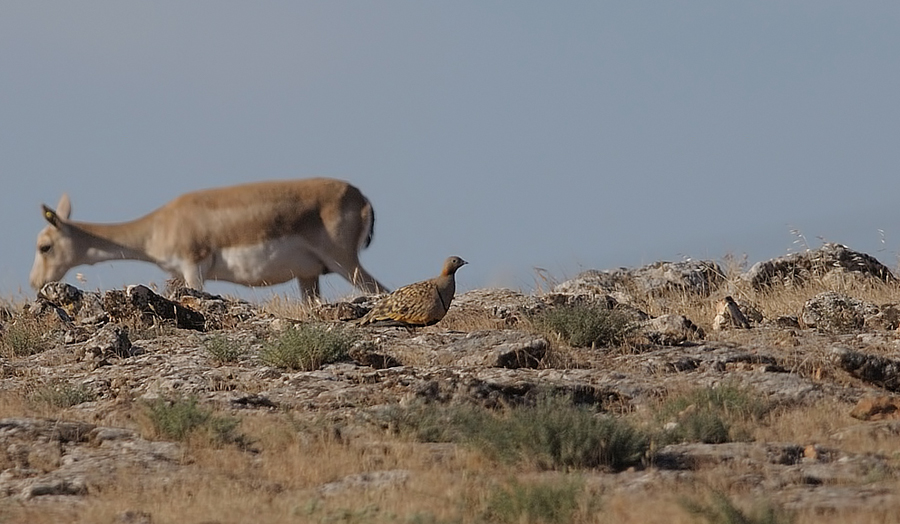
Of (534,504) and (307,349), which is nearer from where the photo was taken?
(534,504)

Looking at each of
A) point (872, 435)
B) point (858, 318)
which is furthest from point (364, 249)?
point (872, 435)

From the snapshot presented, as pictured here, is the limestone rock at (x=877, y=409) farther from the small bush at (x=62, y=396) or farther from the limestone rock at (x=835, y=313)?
the small bush at (x=62, y=396)

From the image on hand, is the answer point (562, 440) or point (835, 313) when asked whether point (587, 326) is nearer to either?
point (835, 313)

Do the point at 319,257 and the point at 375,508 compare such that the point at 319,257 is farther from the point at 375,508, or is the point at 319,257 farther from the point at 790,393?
the point at 375,508

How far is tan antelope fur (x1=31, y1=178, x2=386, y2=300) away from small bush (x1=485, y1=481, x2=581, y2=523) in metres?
14.6

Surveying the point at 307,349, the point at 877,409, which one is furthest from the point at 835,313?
the point at 307,349

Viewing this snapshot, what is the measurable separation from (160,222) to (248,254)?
1880mm

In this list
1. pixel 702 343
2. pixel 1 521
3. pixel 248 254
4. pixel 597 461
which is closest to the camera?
pixel 1 521

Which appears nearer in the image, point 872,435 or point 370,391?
point 872,435

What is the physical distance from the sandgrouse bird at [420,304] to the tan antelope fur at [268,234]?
361 inches

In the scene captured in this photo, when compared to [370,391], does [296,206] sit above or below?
above

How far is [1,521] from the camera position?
285 inches

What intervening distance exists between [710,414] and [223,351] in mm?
4304

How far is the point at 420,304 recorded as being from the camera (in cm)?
1241
